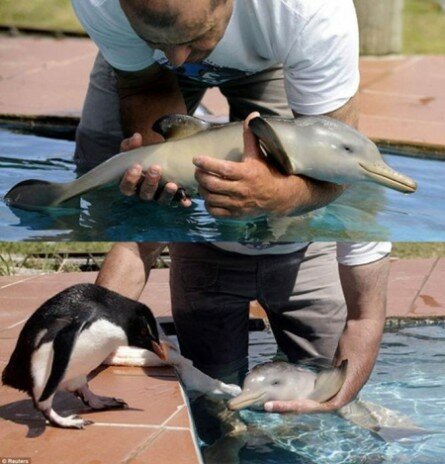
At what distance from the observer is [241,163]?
4.04m

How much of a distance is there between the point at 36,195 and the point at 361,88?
449 cm

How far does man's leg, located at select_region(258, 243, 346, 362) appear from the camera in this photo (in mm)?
5254

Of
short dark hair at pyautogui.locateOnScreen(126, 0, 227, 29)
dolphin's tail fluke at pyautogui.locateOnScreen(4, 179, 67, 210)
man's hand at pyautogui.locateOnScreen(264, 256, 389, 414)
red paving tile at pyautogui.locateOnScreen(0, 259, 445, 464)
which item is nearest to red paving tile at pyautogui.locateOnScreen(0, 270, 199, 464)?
red paving tile at pyautogui.locateOnScreen(0, 259, 445, 464)

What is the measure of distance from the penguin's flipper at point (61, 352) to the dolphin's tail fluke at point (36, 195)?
2.50ft

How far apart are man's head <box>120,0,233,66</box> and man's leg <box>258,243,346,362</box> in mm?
1231

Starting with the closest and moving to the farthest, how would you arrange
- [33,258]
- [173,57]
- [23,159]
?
[173,57] → [23,159] → [33,258]

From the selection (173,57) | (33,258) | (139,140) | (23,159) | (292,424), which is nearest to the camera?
(173,57)

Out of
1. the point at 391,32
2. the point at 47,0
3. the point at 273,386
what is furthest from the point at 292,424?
the point at 47,0

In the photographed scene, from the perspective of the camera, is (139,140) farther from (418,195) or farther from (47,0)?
(47,0)

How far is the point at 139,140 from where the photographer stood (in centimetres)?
450

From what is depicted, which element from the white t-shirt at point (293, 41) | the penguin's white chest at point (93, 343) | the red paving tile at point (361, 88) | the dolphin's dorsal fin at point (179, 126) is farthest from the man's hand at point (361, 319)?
the red paving tile at point (361, 88)

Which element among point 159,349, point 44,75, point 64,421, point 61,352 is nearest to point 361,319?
point 159,349

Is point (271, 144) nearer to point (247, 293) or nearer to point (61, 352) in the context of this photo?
point (61, 352)

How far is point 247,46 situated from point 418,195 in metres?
1.02
